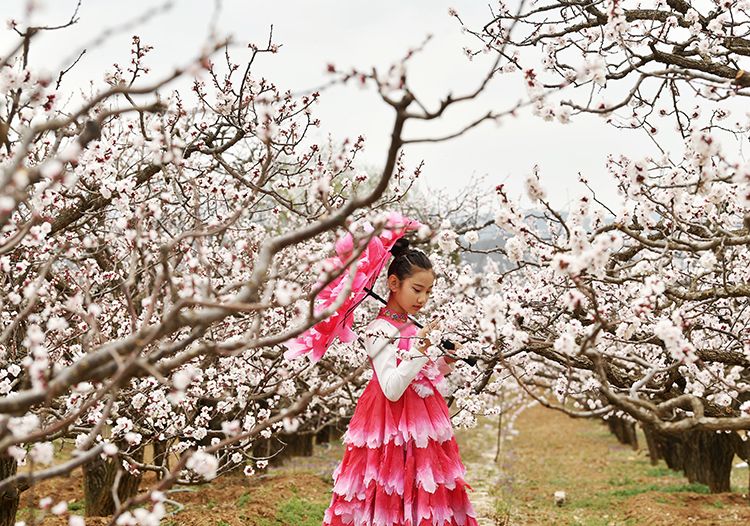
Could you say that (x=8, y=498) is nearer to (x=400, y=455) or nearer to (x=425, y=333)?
(x=400, y=455)

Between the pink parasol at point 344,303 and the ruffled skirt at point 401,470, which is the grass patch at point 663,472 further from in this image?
the pink parasol at point 344,303

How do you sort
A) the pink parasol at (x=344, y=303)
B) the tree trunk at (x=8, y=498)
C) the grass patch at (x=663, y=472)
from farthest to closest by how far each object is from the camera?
the grass patch at (x=663, y=472)
the tree trunk at (x=8, y=498)
the pink parasol at (x=344, y=303)

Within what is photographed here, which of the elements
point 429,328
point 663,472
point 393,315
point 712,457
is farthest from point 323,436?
point 429,328

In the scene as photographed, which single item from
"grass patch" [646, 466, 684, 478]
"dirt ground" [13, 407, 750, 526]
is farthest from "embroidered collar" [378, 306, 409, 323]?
"grass patch" [646, 466, 684, 478]

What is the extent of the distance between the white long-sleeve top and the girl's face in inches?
6.8

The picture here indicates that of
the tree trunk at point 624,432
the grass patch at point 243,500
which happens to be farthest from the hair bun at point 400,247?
the tree trunk at point 624,432

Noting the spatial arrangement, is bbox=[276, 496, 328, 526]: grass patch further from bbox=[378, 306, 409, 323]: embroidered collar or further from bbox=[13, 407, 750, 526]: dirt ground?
bbox=[378, 306, 409, 323]: embroidered collar

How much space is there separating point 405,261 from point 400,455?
3.65ft

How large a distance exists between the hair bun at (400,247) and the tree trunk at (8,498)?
315 cm

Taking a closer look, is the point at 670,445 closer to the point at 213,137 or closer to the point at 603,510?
the point at 603,510

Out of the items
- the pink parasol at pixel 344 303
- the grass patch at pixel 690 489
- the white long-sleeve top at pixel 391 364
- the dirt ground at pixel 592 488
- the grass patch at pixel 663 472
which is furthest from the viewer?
the grass patch at pixel 663 472

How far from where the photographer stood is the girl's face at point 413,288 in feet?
13.1

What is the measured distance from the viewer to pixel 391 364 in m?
3.83

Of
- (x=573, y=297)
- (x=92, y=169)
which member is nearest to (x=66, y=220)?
(x=92, y=169)
